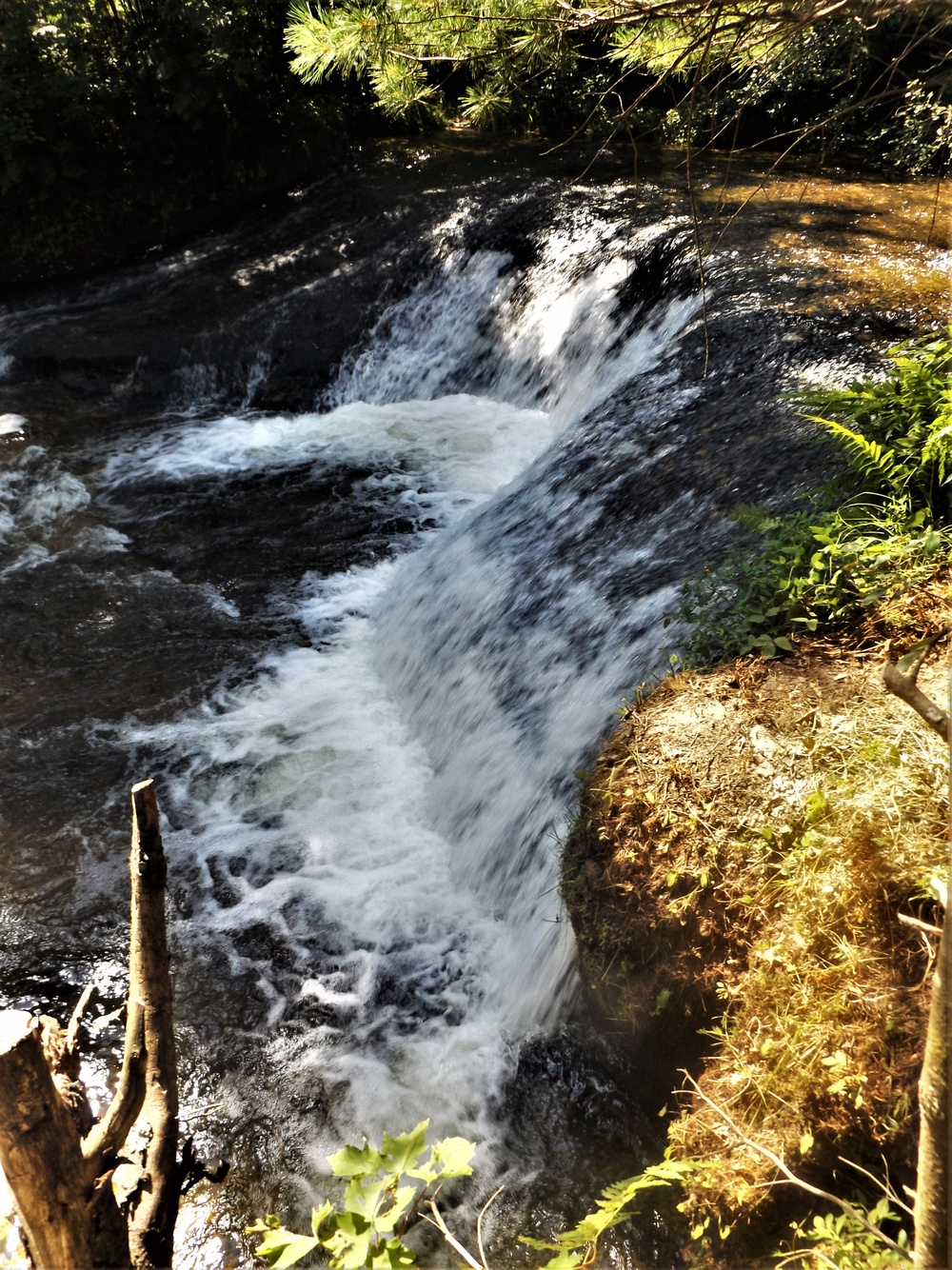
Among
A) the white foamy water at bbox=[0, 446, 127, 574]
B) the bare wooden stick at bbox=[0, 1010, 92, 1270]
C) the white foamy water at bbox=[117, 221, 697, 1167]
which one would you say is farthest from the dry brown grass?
the white foamy water at bbox=[0, 446, 127, 574]

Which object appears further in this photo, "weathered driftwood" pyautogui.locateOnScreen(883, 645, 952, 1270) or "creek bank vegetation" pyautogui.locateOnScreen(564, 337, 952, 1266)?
"creek bank vegetation" pyautogui.locateOnScreen(564, 337, 952, 1266)

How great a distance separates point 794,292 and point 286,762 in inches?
176

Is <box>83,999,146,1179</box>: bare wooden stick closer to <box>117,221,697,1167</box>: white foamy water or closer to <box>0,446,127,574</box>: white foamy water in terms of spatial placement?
<box>117,221,697,1167</box>: white foamy water

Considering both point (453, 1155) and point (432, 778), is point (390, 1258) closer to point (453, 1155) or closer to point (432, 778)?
point (453, 1155)

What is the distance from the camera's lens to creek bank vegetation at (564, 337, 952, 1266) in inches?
95.0

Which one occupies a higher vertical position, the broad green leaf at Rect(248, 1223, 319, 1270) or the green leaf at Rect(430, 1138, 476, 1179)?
the green leaf at Rect(430, 1138, 476, 1179)

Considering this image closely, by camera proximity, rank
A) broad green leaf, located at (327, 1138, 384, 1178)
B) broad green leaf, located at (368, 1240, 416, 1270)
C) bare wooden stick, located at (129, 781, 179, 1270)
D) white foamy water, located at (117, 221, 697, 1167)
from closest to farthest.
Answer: broad green leaf, located at (368, 1240, 416, 1270)
broad green leaf, located at (327, 1138, 384, 1178)
bare wooden stick, located at (129, 781, 179, 1270)
white foamy water, located at (117, 221, 697, 1167)

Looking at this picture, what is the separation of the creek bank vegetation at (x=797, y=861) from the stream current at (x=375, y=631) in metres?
0.40


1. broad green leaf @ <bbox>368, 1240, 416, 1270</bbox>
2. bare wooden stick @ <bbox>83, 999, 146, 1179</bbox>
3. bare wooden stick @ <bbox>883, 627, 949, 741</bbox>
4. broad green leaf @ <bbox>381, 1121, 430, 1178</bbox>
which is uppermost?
bare wooden stick @ <bbox>883, 627, 949, 741</bbox>

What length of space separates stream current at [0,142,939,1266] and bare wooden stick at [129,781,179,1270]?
3.14 feet

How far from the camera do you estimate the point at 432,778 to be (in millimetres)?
4793

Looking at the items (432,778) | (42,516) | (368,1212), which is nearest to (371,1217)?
(368,1212)

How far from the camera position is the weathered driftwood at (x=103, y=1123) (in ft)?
6.18

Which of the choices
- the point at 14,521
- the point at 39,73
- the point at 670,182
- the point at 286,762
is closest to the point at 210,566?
the point at 14,521
